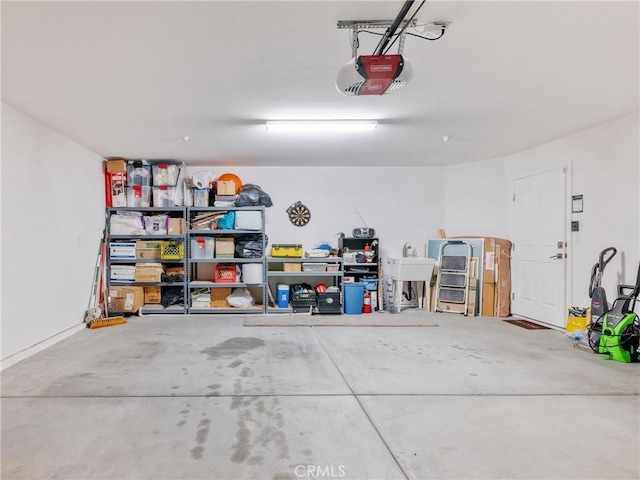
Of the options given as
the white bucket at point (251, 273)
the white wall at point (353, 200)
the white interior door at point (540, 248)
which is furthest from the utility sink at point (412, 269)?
the white bucket at point (251, 273)

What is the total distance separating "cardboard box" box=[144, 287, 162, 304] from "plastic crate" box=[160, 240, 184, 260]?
1.92ft

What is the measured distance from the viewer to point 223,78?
2.80 metres

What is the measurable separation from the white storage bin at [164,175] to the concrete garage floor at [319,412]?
9.18 feet

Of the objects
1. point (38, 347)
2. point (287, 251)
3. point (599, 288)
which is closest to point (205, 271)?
point (287, 251)

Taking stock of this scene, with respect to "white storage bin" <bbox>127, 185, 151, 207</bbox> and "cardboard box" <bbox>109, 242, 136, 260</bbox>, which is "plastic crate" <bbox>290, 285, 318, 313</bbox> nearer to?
"cardboard box" <bbox>109, 242, 136, 260</bbox>

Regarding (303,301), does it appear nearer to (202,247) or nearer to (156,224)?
(202,247)

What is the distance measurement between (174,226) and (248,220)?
1.28 metres

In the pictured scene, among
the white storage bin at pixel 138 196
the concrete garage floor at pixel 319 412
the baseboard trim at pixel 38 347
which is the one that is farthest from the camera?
the white storage bin at pixel 138 196

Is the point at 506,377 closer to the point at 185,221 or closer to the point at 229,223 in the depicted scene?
the point at 229,223

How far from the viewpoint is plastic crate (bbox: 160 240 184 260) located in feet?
18.4

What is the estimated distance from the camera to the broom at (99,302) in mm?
4785

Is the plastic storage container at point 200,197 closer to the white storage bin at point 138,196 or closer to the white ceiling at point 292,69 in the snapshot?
the white storage bin at point 138,196

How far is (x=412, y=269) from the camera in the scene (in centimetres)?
569

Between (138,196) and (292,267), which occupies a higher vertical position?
(138,196)
